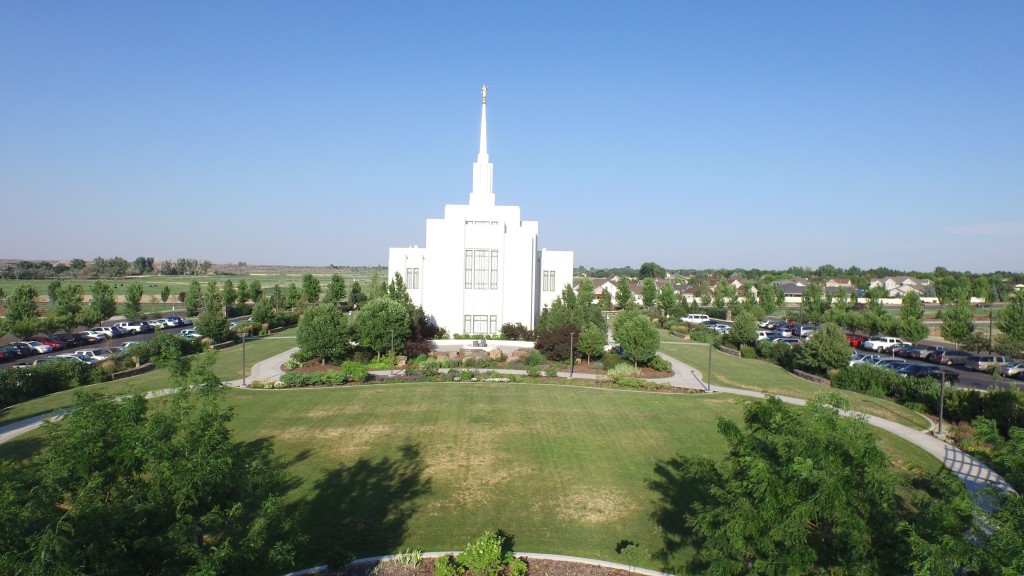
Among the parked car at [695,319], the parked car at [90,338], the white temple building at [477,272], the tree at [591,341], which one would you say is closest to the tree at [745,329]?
the tree at [591,341]

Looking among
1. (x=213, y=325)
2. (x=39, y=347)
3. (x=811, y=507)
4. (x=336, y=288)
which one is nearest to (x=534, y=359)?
(x=213, y=325)

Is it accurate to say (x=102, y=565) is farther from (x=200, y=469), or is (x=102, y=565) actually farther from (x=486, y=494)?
(x=486, y=494)

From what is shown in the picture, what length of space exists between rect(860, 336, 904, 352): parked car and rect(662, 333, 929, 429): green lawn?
13.9 m

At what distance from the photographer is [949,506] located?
7.18 m

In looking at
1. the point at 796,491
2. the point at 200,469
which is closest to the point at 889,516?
the point at 796,491

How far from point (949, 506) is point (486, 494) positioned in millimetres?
11440

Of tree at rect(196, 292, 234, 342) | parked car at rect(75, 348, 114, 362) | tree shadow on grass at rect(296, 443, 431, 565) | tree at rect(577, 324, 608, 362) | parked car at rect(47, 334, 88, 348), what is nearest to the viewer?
tree shadow on grass at rect(296, 443, 431, 565)

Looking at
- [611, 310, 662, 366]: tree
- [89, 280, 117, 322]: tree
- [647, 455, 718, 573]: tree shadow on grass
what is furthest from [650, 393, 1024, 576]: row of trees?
[89, 280, 117, 322]: tree

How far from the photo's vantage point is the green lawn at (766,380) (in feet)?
A: 83.6

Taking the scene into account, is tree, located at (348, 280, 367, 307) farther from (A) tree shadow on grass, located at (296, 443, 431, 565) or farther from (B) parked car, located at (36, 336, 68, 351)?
(A) tree shadow on grass, located at (296, 443, 431, 565)

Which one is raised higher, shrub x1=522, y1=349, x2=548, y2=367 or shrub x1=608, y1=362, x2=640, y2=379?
shrub x1=522, y1=349, x2=548, y2=367

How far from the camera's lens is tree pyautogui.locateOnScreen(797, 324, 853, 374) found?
1303 inches

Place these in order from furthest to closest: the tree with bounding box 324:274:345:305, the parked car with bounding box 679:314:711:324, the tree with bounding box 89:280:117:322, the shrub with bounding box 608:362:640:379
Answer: the parked car with bounding box 679:314:711:324 < the tree with bounding box 324:274:345:305 < the tree with bounding box 89:280:117:322 < the shrub with bounding box 608:362:640:379

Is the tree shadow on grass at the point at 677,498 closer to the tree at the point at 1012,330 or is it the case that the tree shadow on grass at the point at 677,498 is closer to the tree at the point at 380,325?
the tree at the point at 380,325
